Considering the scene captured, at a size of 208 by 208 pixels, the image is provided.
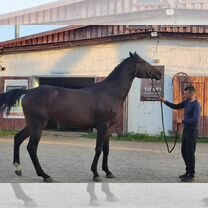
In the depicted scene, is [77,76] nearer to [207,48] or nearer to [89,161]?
[207,48]

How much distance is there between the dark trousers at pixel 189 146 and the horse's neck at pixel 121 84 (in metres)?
1.20

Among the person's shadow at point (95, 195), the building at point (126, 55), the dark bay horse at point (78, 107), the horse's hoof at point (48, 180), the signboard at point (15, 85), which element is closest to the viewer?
the person's shadow at point (95, 195)

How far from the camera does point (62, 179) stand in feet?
23.6

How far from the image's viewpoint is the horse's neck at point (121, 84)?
7539 mm

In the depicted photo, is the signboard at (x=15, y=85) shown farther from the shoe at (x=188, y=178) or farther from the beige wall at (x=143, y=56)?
the shoe at (x=188, y=178)

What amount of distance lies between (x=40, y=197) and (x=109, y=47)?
1073cm

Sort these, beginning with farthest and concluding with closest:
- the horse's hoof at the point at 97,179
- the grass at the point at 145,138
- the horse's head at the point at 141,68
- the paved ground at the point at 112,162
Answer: the grass at the point at 145,138 < the horse's head at the point at 141,68 < the paved ground at the point at 112,162 < the horse's hoof at the point at 97,179

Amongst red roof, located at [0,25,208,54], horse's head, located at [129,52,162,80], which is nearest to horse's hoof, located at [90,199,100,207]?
horse's head, located at [129,52,162,80]

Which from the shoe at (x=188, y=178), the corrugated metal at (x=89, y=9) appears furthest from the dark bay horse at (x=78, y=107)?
the corrugated metal at (x=89, y=9)

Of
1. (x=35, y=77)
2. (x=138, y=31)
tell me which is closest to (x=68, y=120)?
(x=138, y=31)

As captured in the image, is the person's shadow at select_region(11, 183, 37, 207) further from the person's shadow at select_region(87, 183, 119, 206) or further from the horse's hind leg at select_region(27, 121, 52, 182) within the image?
the horse's hind leg at select_region(27, 121, 52, 182)

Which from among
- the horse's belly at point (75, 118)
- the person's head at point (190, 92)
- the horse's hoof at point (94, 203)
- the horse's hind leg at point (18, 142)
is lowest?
the horse's hoof at point (94, 203)

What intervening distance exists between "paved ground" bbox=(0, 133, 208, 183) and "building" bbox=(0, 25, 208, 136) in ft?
5.56

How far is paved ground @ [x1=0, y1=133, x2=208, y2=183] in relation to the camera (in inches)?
293
